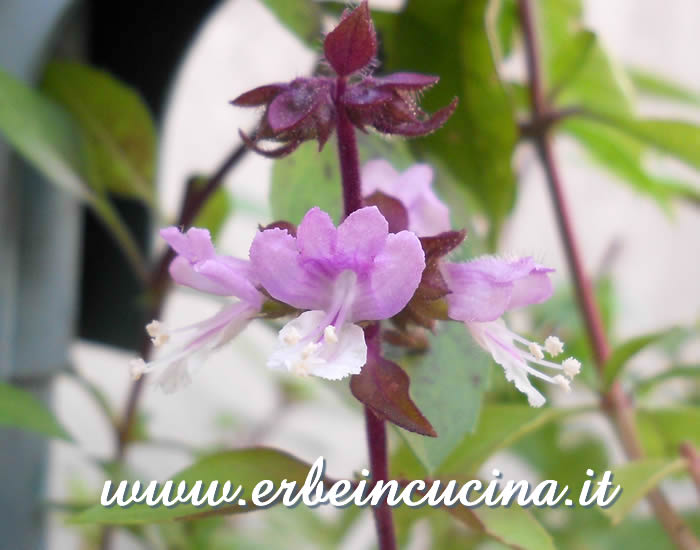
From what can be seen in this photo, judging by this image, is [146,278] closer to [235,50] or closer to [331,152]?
[331,152]

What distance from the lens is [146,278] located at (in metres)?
0.53

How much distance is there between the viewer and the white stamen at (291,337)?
0.77 feet

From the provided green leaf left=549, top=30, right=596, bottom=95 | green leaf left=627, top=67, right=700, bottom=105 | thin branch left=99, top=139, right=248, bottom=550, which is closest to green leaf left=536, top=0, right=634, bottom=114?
green leaf left=549, top=30, right=596, bottom=95

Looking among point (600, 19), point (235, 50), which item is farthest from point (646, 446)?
point (600, 19)

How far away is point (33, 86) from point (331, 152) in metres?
0.21

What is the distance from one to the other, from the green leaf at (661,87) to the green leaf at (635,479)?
424 millimetres

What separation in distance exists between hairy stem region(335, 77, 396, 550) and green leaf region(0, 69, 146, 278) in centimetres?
23

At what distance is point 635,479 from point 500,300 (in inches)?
6.7

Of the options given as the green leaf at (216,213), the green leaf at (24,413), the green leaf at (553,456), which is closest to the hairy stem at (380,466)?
the green leaf at (24,413)

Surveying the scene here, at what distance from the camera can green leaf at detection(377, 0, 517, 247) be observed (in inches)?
17.6

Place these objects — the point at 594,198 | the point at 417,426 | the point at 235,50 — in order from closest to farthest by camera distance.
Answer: the point at 417,426
the point at 235,50
the point at 594,198

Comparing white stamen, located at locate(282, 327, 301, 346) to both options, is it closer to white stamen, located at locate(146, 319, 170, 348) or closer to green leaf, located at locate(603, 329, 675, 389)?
white stamen, located at locate(146, 319, 170, 348)

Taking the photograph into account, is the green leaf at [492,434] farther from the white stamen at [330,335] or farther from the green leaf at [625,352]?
the white stamen at [330,335]

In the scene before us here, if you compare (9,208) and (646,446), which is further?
(646,446)
